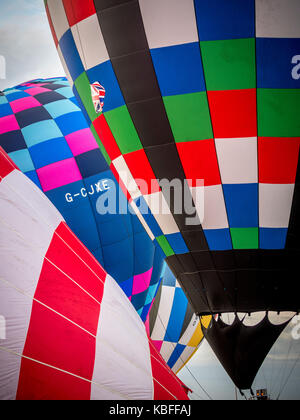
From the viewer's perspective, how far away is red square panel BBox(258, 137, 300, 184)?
2.28 m

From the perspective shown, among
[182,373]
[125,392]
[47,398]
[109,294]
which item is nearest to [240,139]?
[109,294]

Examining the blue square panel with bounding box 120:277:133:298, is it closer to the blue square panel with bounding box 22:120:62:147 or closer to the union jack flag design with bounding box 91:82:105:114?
the blue square panel with bounding box 22:120:62:147

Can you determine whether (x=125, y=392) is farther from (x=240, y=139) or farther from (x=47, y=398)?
(x=240, y=139)

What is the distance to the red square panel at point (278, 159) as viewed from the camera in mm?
2283

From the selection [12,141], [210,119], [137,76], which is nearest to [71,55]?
[137,76]

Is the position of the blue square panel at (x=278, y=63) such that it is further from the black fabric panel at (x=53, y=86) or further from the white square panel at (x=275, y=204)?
the black fabric panel at (x=53, y=86)

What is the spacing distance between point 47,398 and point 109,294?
0.50m

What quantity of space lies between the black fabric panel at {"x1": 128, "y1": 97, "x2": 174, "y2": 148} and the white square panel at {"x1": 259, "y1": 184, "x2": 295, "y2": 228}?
66cm

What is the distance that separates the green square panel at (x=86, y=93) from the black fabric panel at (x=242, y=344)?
5.55ft

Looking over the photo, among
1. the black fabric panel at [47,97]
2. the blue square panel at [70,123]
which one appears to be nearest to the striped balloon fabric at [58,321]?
the blue square panel at [70,123]

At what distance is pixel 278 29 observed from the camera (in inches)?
81.4

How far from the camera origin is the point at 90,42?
8.16 feet

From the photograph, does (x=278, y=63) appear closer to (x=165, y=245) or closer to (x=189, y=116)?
(x=189, y=116)

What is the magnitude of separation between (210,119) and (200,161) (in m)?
0.26
